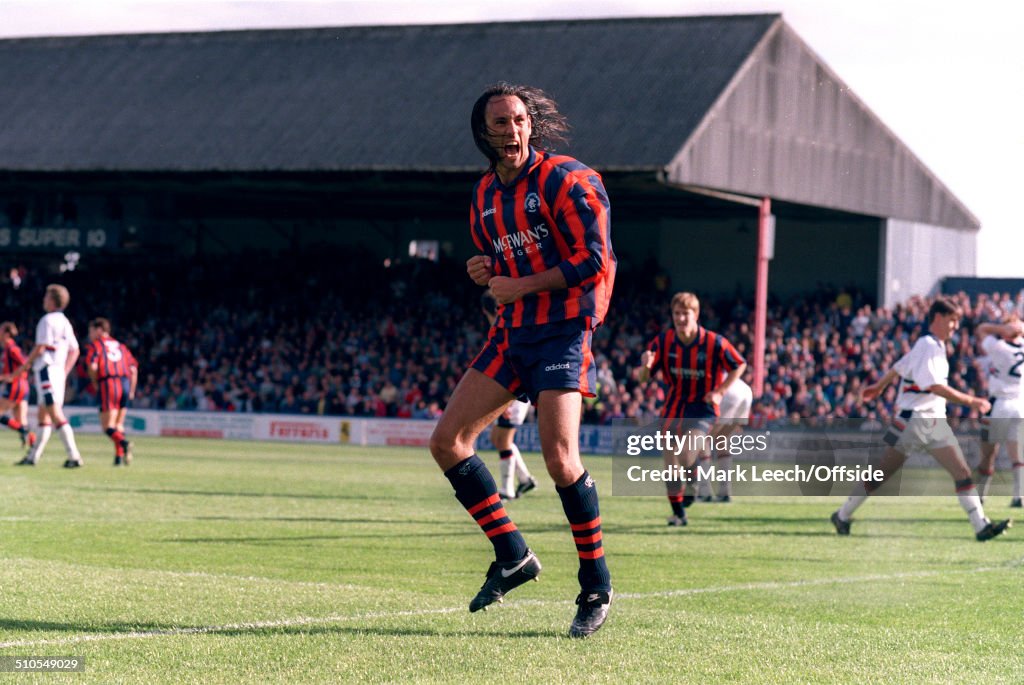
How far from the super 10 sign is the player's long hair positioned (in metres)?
34.3

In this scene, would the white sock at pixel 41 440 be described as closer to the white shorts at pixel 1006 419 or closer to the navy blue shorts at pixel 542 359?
the white shorts at pixel 1006 419

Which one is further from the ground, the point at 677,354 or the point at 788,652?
the point at 677,354

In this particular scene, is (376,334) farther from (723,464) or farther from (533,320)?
(533,320)

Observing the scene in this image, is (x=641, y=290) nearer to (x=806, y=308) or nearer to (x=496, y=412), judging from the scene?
Answer: (x=806, y=308)

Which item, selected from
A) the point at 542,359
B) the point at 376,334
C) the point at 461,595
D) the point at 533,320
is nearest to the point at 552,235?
the point at 533,320

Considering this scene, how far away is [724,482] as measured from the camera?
701 inches

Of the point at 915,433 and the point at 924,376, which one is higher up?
the point at 924,376

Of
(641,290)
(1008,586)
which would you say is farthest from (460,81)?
(1008,586)

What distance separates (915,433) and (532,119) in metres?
6.27

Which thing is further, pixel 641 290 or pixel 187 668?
pixel 641 290

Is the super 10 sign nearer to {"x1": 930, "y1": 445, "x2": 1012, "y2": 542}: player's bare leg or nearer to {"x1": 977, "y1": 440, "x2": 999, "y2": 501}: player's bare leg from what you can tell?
{"x1": 977, "y1": 440, "x2": 999, "y2": 501}: player's bare leg

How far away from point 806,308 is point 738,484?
17.8 metres

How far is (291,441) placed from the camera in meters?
33.4

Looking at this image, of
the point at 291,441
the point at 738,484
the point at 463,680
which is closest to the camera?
the point at 463,680
